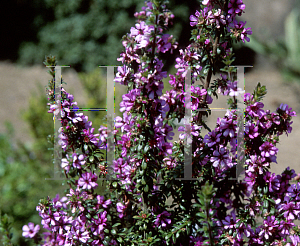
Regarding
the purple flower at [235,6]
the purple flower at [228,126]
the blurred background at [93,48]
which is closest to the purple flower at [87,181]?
the purple flower at [228,126]

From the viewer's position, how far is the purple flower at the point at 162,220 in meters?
1.26

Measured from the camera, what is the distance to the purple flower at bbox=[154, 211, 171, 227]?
126 cm

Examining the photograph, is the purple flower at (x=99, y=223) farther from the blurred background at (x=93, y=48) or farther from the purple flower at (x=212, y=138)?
the blurred background at (x=93, y=48)

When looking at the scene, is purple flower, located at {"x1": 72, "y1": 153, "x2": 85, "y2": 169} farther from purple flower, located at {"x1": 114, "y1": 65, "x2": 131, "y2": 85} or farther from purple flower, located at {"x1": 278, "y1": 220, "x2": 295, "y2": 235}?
purple flower, located at {"x1": 278, "y1": 220, "x2": 295, "y2": 235}

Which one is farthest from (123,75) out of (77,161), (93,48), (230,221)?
(93,48)

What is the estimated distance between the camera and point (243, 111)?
3.98 feet

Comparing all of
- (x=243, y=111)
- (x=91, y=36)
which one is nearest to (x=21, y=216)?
(x=243, y=111)

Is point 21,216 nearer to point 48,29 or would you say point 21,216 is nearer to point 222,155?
point 222,155

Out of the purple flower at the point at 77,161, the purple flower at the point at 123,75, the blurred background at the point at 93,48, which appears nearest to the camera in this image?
the purple flower at the point at 123,75

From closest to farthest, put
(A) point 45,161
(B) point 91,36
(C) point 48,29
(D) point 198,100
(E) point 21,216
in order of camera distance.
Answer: (D) point 198,100, (E) point 21,216, (A) point 45,161, (B) point 91,36, (C) point 48,29

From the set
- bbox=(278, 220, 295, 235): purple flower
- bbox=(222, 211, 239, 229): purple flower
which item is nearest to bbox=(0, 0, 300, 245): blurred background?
bbox=(222, 211, 239, 229): purple flower

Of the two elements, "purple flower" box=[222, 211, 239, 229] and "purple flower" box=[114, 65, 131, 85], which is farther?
"purple flower" box=[222, 211, 239, 229]

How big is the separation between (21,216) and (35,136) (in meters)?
0.78

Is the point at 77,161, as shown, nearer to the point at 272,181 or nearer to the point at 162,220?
the point at 162,220
